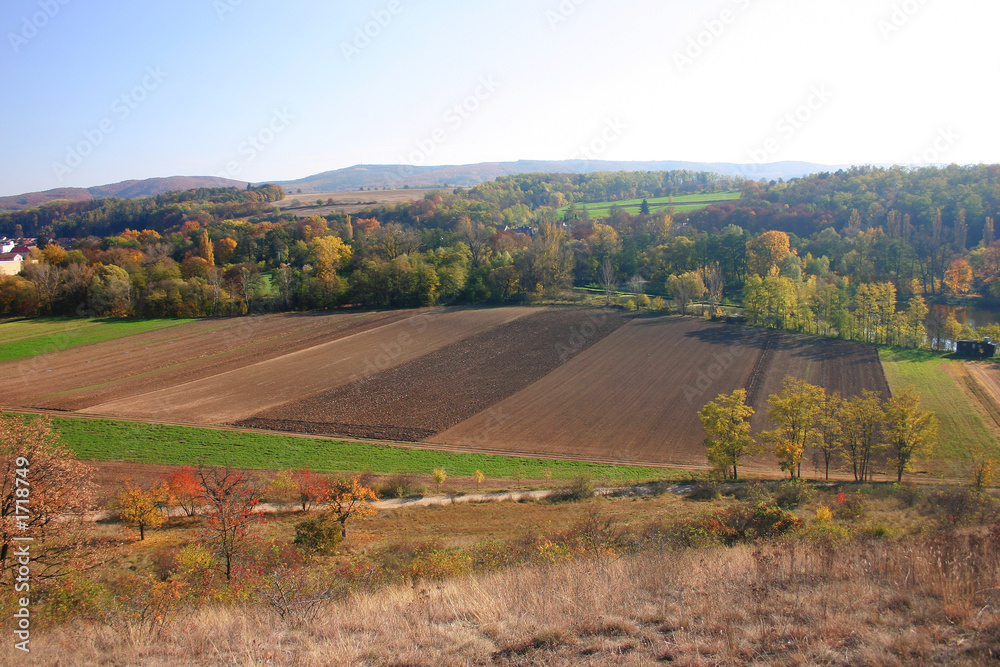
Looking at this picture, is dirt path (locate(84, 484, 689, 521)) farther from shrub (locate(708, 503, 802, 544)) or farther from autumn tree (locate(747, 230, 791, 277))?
autumn tree (locate(747, 230, 791, 277))

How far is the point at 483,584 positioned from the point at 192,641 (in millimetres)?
4309

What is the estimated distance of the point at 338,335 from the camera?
171ft

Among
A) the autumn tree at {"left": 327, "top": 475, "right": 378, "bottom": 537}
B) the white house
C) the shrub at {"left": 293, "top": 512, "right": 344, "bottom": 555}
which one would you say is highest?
the white house

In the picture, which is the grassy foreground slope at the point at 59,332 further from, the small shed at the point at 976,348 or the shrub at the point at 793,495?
the small shed at the point at 976,348

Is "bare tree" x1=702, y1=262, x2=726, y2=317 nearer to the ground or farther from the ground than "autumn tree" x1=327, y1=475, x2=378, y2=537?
farther from the ground

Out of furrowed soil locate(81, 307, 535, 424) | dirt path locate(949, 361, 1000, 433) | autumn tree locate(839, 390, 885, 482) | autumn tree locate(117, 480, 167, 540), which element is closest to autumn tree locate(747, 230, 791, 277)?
dirt path locate(949, 361, 1000, 433)

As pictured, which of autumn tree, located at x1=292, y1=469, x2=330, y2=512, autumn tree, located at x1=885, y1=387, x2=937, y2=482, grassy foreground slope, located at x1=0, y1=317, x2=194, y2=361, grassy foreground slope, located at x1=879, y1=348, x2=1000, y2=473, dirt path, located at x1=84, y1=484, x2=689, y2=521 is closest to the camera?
autumn tree, located at x1=292, y1=469, x2=330, y2=512

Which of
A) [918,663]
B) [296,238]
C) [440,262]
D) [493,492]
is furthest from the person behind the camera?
[296,238]

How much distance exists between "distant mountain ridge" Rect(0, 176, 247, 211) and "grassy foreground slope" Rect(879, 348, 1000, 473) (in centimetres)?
16843

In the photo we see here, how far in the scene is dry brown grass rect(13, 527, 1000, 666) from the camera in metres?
5.98

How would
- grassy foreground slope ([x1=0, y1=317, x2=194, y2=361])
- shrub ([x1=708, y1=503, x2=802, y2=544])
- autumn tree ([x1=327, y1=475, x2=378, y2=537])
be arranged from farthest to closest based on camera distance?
1. grassy foreground slope ([x1=0, y1=317, x2=194, y2=361])
2. autumn tree ([x1=327, y1=475, x2=378, y2=537])
3. shrub ([x1=708, y1=503, x2=802, y2=544])

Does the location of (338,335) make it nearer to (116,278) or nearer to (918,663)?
(116,278)

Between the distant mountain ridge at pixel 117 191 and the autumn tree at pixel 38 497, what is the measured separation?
168 metres

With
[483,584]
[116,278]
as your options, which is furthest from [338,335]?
[483,584]
